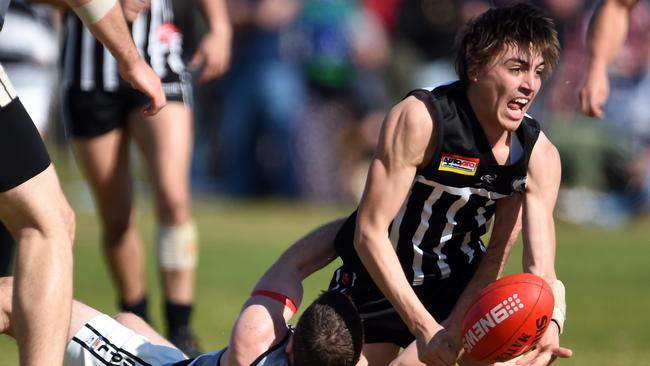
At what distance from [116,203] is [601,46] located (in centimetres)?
296

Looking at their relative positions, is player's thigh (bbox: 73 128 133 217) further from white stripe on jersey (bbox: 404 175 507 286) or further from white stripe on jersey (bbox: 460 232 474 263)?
white stripe on jersey (bbox: 460 232 474 263)

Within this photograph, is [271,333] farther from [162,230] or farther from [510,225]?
[162,230]

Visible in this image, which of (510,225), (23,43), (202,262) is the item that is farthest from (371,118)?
(510,225)

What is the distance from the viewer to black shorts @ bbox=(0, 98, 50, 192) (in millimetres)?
4422

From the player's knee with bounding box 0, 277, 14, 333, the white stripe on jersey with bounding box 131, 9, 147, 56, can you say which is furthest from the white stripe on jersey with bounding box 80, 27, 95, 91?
the player's knee with bounding box 0, 277, 14, 333

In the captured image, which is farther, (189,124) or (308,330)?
(189,124)

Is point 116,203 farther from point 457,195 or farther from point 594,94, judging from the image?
point 594,94

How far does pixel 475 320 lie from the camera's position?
4855 mm

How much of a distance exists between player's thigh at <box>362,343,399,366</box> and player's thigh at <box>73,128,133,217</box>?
87.4 inches

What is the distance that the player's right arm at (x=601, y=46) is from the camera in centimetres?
623

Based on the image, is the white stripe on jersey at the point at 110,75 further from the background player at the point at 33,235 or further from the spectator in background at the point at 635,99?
the spectator in background at the point at 635,99

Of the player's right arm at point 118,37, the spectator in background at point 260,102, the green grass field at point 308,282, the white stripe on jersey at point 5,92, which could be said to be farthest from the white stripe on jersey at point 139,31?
the spectator in background at point 260,102

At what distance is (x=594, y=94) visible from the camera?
6.21 meters

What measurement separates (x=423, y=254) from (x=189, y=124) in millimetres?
2240
